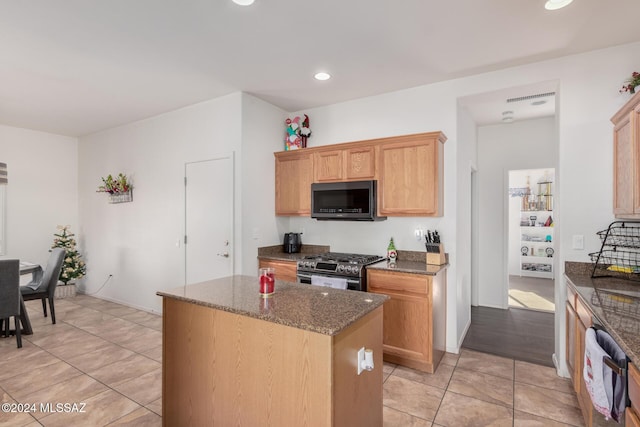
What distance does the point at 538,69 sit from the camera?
298cm

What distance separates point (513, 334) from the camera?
3.85 m

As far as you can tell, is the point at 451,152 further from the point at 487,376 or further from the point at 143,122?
the point at 143,122

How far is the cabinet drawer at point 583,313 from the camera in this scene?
6.31 ft

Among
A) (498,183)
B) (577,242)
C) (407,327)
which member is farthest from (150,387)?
(498,183)

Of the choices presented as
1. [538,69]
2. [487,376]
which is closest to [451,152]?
[538,69]

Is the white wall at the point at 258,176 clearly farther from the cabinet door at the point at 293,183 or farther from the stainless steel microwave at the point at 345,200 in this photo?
the stainless steel microwave at the point at 345,200

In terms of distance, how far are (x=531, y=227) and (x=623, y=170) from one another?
559 centimetres

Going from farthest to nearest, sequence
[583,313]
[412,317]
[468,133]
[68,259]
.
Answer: [68,259], [468,133], [412,317], [583,313]

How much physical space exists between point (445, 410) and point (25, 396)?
315 centimetres

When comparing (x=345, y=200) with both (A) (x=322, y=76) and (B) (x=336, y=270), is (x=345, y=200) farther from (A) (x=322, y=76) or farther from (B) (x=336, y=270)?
(A) (x=322, y=76)

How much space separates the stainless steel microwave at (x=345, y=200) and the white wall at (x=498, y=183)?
2245 millimetres

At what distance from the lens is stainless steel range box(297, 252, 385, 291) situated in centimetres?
318

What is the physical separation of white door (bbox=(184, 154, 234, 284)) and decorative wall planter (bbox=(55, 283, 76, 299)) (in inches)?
111

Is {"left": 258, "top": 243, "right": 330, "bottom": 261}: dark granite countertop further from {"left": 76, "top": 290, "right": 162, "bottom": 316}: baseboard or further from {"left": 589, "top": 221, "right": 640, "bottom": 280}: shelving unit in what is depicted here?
{"left": 589, "top": 221, "right": 640, "bottom": 280}: shelving unit
